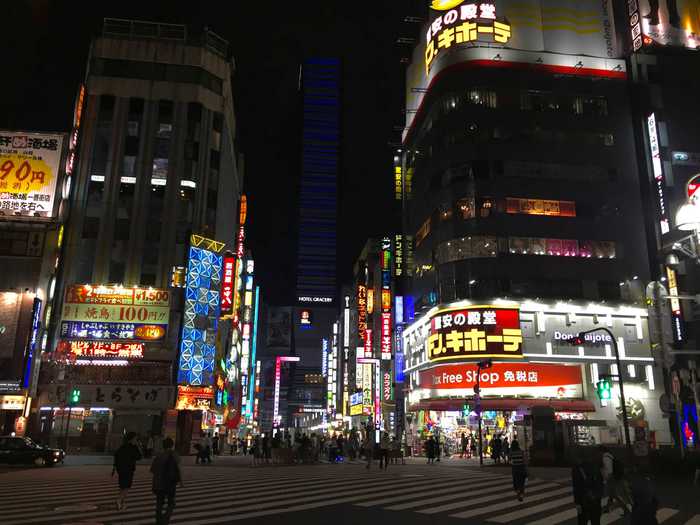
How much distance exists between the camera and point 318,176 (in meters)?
136

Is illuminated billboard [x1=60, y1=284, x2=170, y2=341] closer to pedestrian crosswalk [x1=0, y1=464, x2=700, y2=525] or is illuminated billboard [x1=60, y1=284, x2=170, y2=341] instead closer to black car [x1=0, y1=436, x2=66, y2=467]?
black car [x1=0, y1=436, x2=66, y2=467]

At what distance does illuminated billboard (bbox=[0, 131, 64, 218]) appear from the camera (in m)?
37.0

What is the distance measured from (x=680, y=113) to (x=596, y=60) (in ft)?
24.3

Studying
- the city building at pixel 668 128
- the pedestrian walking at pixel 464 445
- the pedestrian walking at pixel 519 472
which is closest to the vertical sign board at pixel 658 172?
the city building at pixel 668 128

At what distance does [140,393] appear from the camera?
40.0m

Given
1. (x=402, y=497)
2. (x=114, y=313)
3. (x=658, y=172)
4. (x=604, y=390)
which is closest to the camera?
(x=402, y=497)

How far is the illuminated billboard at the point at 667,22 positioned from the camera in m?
44.5

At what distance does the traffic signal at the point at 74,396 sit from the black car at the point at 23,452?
11.8 m

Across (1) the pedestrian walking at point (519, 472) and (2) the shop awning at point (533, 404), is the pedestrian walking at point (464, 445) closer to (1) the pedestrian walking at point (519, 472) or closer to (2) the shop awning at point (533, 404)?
(2) the shop awning at point (533, 404)

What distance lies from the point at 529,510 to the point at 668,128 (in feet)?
125

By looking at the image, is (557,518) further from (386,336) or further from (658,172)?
(386,336)

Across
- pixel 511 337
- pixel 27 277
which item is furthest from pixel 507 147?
pixel 27 277

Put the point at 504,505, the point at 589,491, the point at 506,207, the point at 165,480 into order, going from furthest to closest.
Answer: the point at 506,207 < the point at 504,505 < the point at 165,480 < the point at 589,491

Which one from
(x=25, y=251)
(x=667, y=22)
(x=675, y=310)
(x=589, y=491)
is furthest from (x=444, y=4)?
(x=589, y=491)
